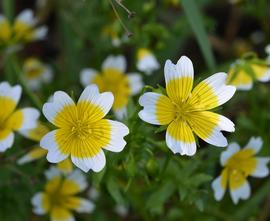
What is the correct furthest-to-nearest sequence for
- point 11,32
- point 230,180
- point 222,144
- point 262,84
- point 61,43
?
point 61,43 < point 262,84 < point 11,32 < point 230,180 < point 222,144

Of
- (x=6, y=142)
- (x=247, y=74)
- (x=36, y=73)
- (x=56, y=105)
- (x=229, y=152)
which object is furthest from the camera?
(x=36, y=73)

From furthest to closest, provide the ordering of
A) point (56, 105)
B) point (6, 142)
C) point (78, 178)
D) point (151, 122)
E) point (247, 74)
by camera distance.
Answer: point (247, 74) < point (78, 178) < point (6, 142) < point (56, 105) < point (151, 122)

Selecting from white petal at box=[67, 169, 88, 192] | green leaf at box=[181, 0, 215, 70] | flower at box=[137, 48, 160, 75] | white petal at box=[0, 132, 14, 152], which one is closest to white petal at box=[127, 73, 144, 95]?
flower at box=[137, 48, 160, 75]

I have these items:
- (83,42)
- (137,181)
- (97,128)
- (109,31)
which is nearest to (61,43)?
(83,42)

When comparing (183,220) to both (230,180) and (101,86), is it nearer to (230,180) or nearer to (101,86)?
(230,180)

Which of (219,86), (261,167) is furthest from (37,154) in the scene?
(261,167)

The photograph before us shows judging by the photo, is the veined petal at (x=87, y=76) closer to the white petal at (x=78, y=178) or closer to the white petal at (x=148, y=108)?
the white petal at (x=78, y=178)

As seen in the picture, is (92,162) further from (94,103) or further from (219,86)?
(219,86)
